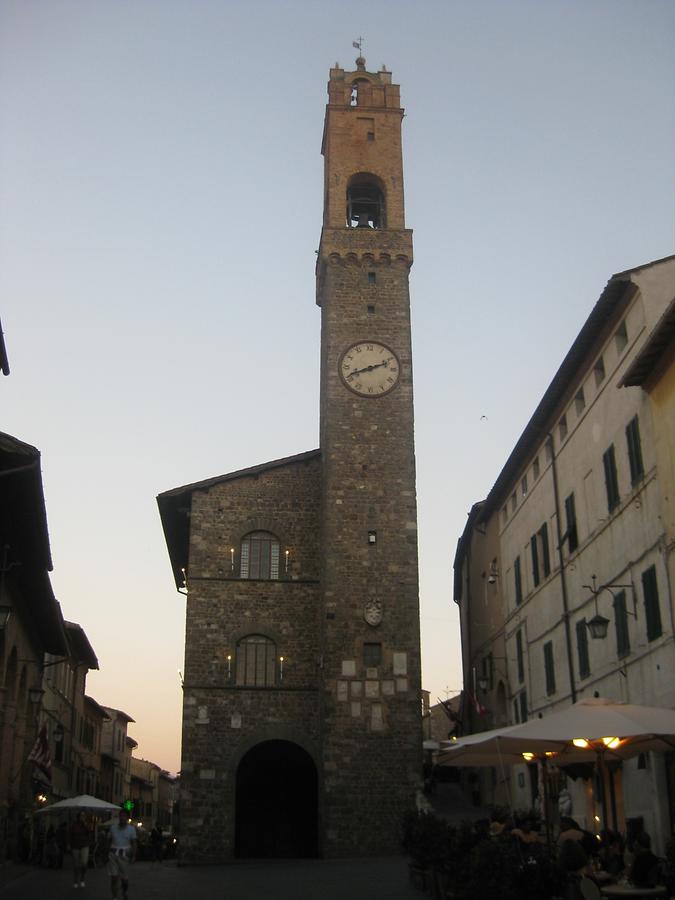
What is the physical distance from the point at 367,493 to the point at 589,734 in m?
16.8

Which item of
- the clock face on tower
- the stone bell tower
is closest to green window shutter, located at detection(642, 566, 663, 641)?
the stone bell tower

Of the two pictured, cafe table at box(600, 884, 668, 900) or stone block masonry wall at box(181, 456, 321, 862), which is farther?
stone block masonry wall at box(181, 456, 321, 862)

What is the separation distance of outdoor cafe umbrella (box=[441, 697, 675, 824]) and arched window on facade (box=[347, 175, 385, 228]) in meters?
21.8

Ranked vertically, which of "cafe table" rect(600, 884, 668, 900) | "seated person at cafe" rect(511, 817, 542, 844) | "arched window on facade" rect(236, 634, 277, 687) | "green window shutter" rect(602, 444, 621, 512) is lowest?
"cafe table" rect(600, 884, 668, 900)

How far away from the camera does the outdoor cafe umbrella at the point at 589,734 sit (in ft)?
38.8

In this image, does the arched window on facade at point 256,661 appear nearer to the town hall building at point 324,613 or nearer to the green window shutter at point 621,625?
the town hall building at point 324,613

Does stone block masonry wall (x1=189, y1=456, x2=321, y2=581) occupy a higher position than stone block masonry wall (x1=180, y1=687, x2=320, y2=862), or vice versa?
stone block masonry wall (x1=189, y1=456, x2=321, y2=581)

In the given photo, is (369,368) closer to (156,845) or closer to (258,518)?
(258,518)

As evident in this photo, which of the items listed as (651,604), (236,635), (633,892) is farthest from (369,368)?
(633,892)

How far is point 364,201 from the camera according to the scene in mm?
33250

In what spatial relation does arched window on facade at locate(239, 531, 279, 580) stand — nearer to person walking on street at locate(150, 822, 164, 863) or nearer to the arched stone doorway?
the arched stone doorway

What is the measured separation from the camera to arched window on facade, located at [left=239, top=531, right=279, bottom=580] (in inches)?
1122

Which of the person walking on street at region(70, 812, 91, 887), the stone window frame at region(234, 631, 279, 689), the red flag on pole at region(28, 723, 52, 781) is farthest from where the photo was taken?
the stone window frame at region(234, 631, 279, 689)

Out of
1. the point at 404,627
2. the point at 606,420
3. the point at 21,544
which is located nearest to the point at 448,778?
the point at 404,627
